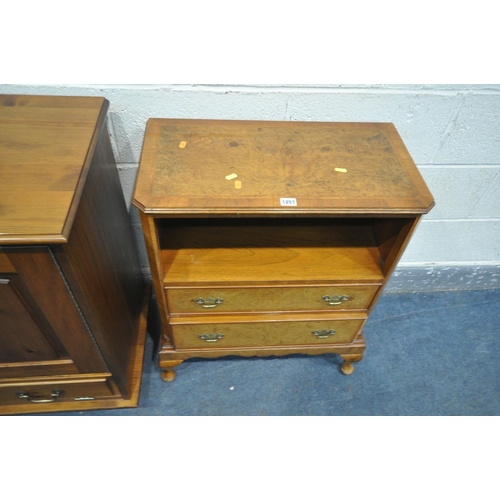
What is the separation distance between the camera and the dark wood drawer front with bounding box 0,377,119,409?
105cm

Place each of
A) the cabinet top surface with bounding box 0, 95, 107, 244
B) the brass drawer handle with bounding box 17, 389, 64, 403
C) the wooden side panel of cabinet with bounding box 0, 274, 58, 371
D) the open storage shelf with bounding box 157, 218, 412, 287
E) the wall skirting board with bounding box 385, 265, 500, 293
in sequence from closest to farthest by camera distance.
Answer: the cabinet top surface with bounding box 0, 95, 107, 244 → the wooden side panel of cabinet with bounding box 0, 274, 58, 371 → the open storage shelf with bounding box 157, 218, 412, 287 → the brass drawer handle with bounding box 17, 389, 64, 403 → the wall skirting board with bounding box 385, 265, 500, 293

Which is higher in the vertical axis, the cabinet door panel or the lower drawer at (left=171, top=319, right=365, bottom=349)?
the cabinet door panel

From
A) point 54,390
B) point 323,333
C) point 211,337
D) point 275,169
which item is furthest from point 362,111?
point 54,390

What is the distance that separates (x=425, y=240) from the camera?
1.47m

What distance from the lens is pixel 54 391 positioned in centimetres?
110

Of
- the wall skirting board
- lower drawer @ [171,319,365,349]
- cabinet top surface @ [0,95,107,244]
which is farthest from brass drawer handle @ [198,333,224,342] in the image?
the wall skirting board

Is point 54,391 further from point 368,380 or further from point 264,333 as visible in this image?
point 368,380

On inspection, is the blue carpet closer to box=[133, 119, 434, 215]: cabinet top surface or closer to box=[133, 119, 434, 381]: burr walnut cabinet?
box=[133, 119, 434, 381]: burr walnut cabinet

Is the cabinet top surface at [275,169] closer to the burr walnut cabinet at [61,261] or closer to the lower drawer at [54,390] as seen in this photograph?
the burr walnut cabinet at [61,261]

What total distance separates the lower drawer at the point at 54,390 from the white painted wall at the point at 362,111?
0.55 metres

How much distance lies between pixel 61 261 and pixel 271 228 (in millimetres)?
581

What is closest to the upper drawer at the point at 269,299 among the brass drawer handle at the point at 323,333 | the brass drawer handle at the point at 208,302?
the brass drawer handle at the point at 208,302

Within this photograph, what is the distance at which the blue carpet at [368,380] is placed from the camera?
1306mm

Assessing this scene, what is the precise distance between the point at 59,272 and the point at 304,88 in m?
0.75
